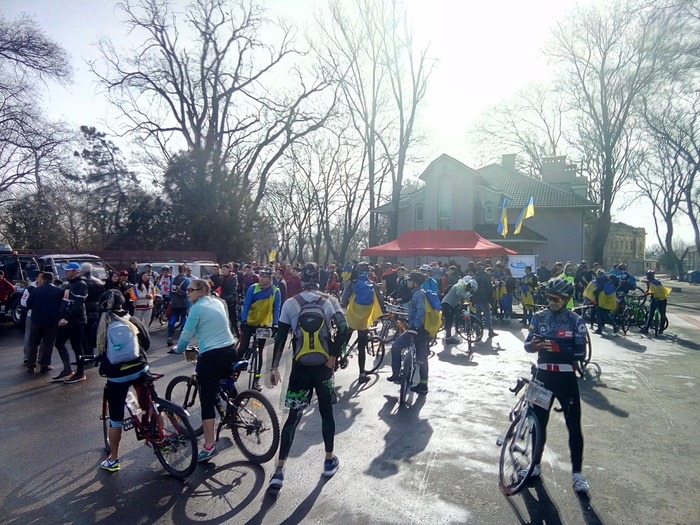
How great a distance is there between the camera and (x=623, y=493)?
4.57m

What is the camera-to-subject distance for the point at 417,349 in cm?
779

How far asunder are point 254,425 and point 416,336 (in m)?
3.21

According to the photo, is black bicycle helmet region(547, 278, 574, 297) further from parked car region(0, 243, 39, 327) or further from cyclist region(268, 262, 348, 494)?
parked car region(0, 243, 39, 327)

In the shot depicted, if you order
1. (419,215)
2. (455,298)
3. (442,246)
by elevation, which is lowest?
(455,298)

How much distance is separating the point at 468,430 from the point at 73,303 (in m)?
6.72

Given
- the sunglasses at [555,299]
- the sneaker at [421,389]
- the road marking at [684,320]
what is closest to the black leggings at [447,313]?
the sneaker at [421,389]

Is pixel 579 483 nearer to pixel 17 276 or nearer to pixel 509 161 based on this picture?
pixel 17 276

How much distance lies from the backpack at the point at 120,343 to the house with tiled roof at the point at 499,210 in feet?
97.4

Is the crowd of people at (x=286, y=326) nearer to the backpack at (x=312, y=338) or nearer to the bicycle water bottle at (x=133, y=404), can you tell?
the backpack at (x=312, y=338)

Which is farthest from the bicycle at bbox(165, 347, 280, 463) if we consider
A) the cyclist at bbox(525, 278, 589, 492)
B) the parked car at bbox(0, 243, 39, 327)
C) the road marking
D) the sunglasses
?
the road marking

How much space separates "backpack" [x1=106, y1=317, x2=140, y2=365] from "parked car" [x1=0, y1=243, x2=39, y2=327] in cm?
1220

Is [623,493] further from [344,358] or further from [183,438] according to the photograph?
[344,358]

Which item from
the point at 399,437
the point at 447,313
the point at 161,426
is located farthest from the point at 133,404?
the point at 447,313

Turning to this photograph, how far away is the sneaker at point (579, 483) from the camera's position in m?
4.46
